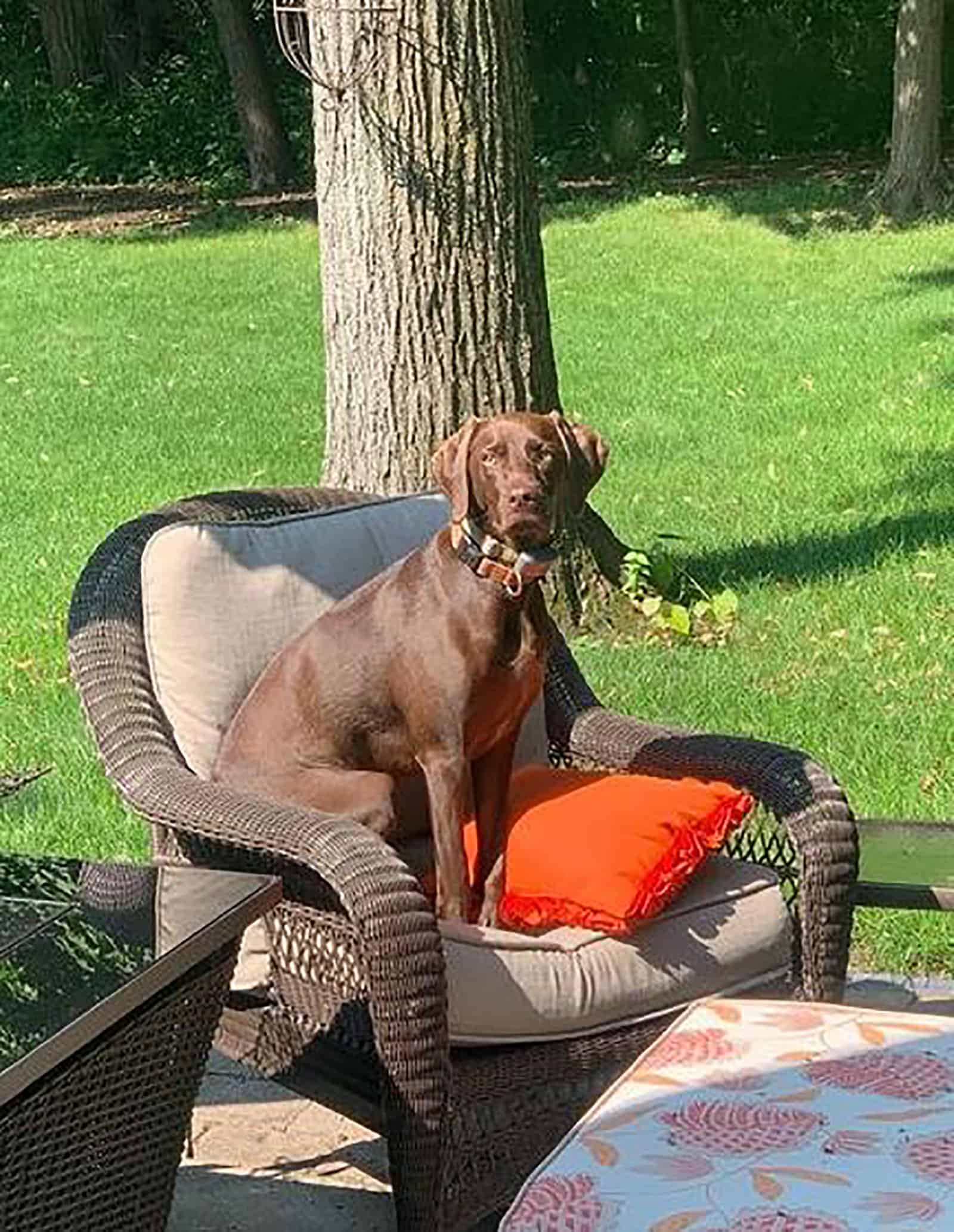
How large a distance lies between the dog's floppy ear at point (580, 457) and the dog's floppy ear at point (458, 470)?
0.17 meters

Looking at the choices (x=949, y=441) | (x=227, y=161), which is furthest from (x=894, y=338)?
(x=227, y=161)

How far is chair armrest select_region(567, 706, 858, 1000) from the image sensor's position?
12.1 feet

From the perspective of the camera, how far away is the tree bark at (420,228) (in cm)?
621

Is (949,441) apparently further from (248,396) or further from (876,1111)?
(876,1111)

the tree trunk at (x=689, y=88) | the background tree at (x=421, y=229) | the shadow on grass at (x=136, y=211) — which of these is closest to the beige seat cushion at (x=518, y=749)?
the background tree at (x=421, y=229)

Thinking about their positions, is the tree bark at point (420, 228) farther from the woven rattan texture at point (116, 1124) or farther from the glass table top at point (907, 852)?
the woven rattan texture at point (116, 1124)

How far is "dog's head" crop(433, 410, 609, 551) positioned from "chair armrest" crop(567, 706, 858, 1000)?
0.56 meters

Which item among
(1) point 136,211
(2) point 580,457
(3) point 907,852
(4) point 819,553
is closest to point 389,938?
(2) point 580,457

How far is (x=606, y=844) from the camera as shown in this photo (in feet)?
12.0

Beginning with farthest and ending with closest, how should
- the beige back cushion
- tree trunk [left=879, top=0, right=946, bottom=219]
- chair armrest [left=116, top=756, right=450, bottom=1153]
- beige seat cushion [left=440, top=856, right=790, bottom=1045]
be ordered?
tree trunk [left=879, top=0, right=946, bottom=219]
the beige back cushion
beige seat cushion [left=440, top=856, right=790, bottom=1045]
chair armrest [left=116, top=756, right=450, bottom=1153]

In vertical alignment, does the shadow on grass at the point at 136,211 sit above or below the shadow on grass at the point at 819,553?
above

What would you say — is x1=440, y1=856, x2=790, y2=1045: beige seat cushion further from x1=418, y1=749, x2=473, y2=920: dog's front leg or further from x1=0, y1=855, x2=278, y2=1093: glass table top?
x1=0, y1=855, x2=278, y2=1093: glass table top

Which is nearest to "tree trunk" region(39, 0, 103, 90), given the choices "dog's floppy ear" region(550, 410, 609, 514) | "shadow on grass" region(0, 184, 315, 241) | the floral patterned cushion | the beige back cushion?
"shadow on grass" region(0, 184, 315, 241)

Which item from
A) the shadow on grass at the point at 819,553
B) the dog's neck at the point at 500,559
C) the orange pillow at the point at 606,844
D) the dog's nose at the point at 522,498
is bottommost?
the shadow on grass at the point at 819,553
